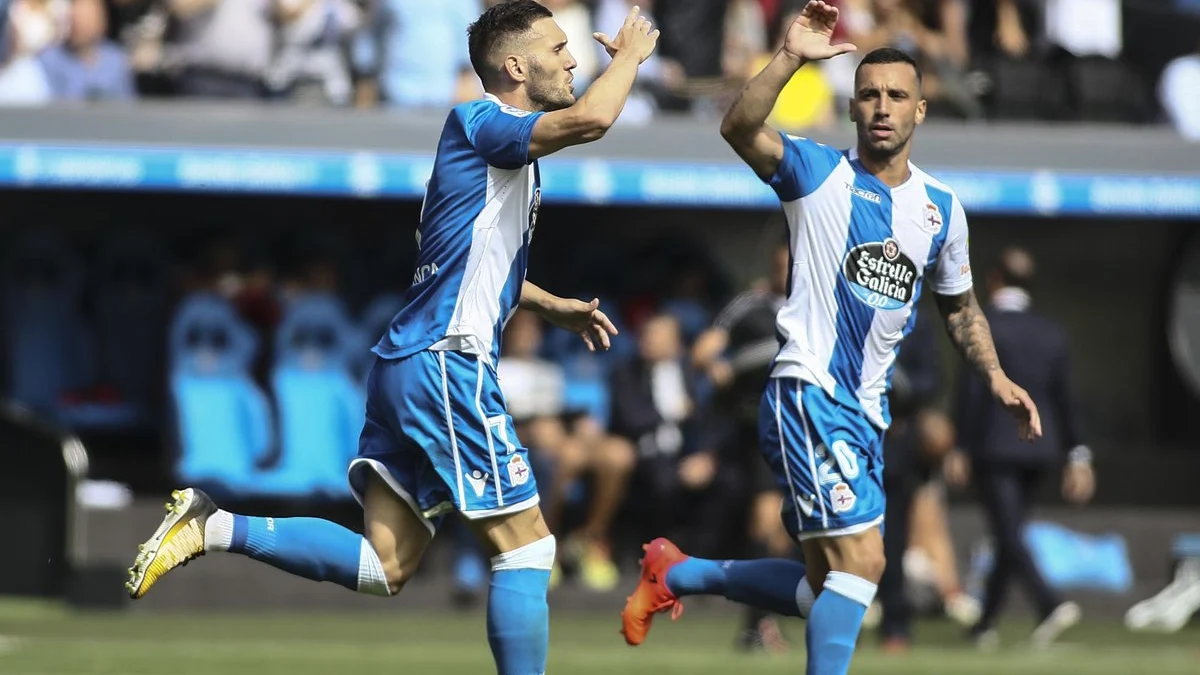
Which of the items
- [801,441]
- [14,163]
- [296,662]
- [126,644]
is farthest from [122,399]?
[801,441]

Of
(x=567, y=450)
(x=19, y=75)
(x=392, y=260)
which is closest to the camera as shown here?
(x=19, y=75)

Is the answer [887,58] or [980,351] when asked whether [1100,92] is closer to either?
[980,351]

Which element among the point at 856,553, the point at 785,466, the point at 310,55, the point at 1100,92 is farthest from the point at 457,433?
the point at 1100,92

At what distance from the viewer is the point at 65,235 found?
1573 cm

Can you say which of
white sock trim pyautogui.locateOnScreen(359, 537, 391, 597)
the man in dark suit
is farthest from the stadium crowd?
white sock trim pyautogui.locateOnScreen(359, 537, 391, 597)

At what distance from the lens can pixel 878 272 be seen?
727 cm

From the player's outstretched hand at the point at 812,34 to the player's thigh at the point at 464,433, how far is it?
1.41 metres

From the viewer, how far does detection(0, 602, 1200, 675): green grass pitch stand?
32.9 ft

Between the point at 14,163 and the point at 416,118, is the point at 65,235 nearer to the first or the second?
the point at 14,163

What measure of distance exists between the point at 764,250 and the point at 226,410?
482 cm

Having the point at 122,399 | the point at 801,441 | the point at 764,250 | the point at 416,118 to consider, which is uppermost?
the point at 801,441

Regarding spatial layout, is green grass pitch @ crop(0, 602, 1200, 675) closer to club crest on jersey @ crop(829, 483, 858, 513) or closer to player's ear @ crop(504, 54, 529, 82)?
club crest on jersey @ crop(829, 483, 858, 513)

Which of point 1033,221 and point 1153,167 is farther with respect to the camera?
point 1033,221

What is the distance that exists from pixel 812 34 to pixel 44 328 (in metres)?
9.65
